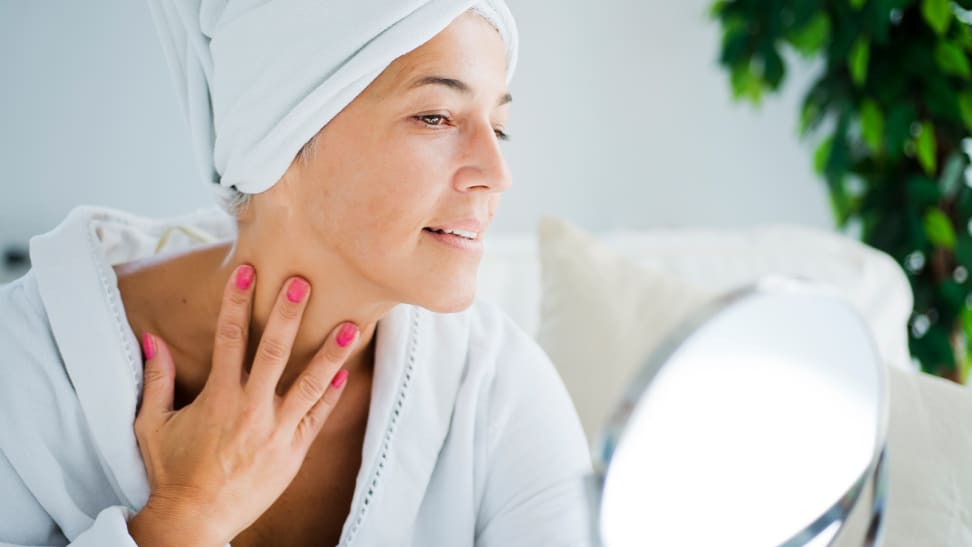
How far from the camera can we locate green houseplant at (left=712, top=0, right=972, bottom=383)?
1.97 meters

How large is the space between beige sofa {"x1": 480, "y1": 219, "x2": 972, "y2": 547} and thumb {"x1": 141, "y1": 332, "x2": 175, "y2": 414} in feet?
1.61

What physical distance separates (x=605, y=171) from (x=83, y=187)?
1.34 metres

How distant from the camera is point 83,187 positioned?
176cm

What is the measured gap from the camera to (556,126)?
7.67 ft

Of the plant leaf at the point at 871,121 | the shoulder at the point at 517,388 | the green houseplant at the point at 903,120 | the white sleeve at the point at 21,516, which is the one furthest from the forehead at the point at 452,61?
the plant leaf at the point at 871,121

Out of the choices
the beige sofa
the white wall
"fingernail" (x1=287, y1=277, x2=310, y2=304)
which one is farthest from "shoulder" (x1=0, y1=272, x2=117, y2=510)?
the white wall

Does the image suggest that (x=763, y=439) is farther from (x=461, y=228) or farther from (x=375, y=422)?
(x=375, y=422)

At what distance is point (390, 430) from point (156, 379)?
0.87 ft

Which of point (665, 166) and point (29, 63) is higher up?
point (29, 63)

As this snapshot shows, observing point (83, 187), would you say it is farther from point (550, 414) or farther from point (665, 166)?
point (665, 166)

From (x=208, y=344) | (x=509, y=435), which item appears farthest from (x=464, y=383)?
(x=208, y=344)

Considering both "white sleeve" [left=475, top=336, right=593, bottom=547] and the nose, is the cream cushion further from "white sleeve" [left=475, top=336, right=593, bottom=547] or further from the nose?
the nose

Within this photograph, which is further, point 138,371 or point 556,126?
point 556,126

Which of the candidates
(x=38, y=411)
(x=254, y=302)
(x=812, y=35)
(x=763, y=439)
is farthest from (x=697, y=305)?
(x=812, y=35)
